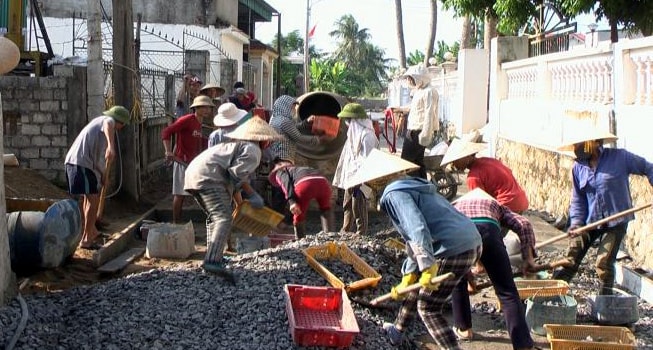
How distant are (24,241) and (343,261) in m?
2.79

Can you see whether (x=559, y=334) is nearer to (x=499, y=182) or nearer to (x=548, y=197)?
(x=499, y=182)

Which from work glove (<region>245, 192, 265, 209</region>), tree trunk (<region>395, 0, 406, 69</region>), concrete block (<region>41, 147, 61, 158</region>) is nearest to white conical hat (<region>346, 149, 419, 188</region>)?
work glove (<region>245, 192, 265, 209</region>)

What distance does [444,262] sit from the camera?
5.38 metres

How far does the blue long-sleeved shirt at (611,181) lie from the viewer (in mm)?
6781

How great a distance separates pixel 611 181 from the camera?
22.3ft

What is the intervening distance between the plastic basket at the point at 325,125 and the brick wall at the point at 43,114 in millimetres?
3349

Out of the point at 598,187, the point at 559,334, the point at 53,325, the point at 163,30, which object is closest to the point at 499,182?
the point at 598,187

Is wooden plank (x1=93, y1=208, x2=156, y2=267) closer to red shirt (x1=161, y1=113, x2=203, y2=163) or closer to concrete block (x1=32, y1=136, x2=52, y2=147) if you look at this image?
red shirt (x1=161, y1=113, x2=203, y2=163)

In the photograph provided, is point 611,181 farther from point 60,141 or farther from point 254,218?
point 60,141

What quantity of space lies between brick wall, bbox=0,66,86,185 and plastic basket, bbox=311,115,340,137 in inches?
132

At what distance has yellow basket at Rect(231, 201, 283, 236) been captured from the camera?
26.0 ft

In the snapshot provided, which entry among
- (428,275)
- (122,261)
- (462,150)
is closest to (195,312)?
(428,275)

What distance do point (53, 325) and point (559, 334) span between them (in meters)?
3.54

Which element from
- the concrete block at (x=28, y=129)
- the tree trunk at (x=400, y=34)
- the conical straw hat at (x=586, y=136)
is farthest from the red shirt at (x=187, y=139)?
the tree trunk at (x=400, y=34)
